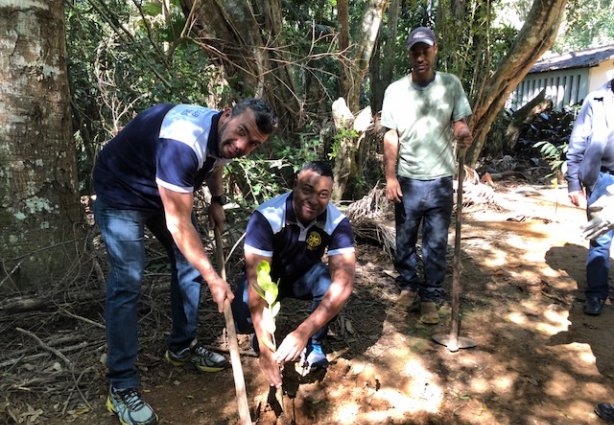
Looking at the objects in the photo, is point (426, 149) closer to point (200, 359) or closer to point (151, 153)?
point (151, 153)

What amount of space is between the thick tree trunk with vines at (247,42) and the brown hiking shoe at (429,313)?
2759 mm

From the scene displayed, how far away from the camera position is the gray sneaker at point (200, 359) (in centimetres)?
288

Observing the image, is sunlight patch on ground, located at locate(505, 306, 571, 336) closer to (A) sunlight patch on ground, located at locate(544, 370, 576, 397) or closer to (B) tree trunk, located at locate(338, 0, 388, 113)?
(A) sunlight patch on ground, located at locate(544, 370, 576, 397)

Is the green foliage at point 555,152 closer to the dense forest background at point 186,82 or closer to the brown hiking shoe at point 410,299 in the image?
the dense forest background at point 186,82

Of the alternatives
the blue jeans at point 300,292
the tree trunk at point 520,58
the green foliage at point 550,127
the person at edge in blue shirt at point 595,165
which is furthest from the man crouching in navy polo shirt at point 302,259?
the green foliage at point 550,127

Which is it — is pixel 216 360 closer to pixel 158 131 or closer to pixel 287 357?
pixel 287 357

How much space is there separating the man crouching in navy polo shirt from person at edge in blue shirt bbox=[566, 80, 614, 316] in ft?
6.20

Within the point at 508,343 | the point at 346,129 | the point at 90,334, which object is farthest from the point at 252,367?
the point at 346,129

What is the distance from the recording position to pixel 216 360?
9.45 ft

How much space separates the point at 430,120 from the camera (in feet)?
11.2

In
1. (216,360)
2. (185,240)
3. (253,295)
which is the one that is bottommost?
(216,360)

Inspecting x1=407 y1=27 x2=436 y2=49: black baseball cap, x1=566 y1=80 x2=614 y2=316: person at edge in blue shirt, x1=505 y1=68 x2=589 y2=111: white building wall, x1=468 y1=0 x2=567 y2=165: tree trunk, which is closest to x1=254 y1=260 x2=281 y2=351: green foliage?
x1=407 y1=27 x2=436 y2=49: black baseball cap

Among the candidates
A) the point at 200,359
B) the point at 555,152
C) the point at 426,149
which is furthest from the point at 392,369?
the point at 555,152

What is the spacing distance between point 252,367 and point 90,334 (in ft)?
3.64
